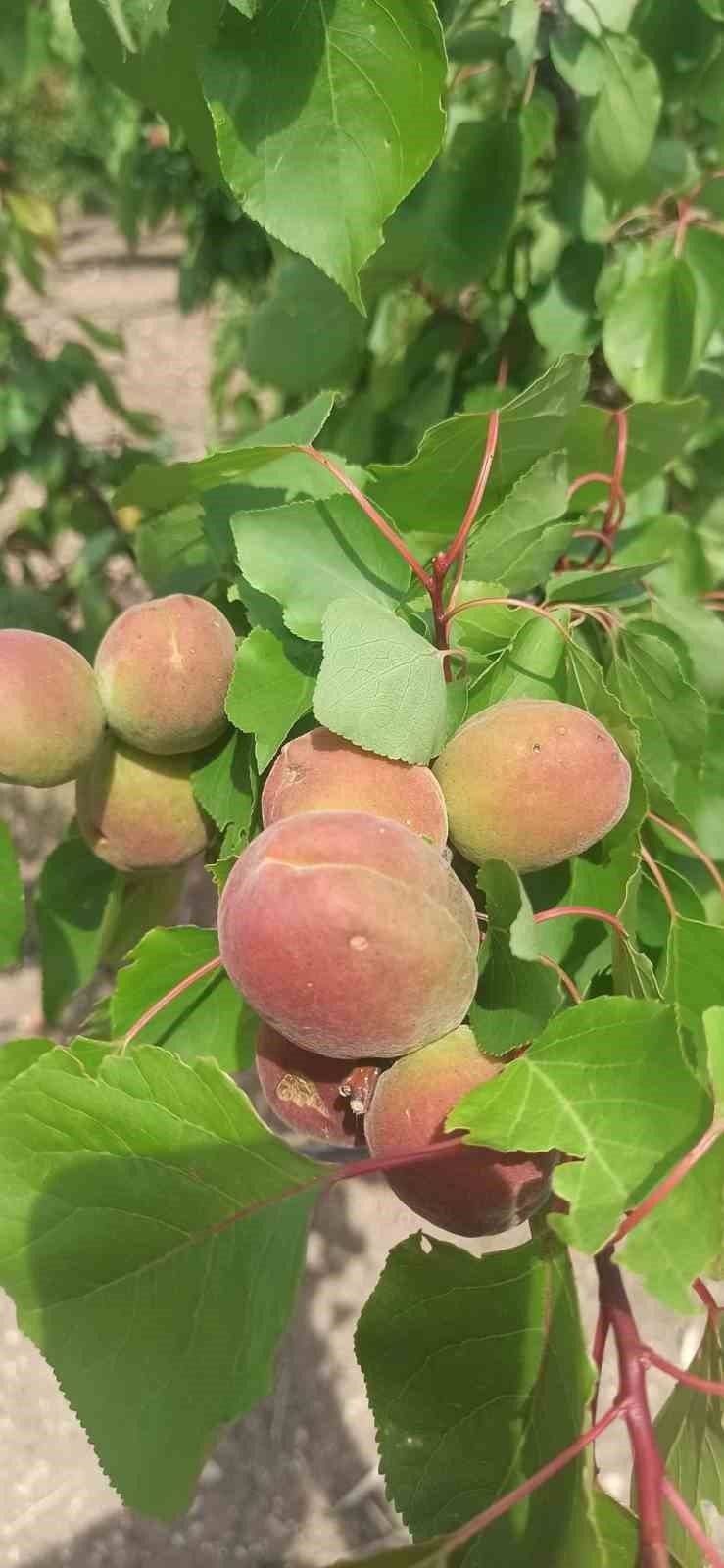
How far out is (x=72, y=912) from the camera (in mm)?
1185

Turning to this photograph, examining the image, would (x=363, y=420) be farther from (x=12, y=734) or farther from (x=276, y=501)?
(x=12, y=734)

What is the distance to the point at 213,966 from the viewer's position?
2.82ft

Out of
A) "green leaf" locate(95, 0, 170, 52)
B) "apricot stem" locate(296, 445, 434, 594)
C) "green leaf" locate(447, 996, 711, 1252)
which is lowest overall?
"green leaf" locate(447, 996, 711, 1252)

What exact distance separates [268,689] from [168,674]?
84 millimetres

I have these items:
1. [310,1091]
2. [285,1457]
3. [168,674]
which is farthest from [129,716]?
[285,1457]

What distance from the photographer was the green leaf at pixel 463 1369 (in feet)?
2.42

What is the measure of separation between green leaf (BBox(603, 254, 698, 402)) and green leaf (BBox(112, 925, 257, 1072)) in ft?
2.69

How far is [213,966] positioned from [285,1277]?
0.25 meters

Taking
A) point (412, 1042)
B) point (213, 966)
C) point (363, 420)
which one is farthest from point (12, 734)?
point (363, 420)

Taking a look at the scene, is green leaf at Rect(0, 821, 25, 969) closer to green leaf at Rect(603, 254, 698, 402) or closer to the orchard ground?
green leaf at Rect(603, 254, 698, 402)

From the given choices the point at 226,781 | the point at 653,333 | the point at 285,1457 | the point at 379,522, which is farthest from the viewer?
the point at 285,1457

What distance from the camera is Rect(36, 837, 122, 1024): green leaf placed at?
1.17 m

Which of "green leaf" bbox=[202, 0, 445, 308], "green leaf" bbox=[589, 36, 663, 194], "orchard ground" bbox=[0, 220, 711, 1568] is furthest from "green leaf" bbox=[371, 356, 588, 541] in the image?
"orchard ground" bbox=[0, 220, 711, 1568]

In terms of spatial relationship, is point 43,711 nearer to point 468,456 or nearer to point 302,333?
point 468,456
